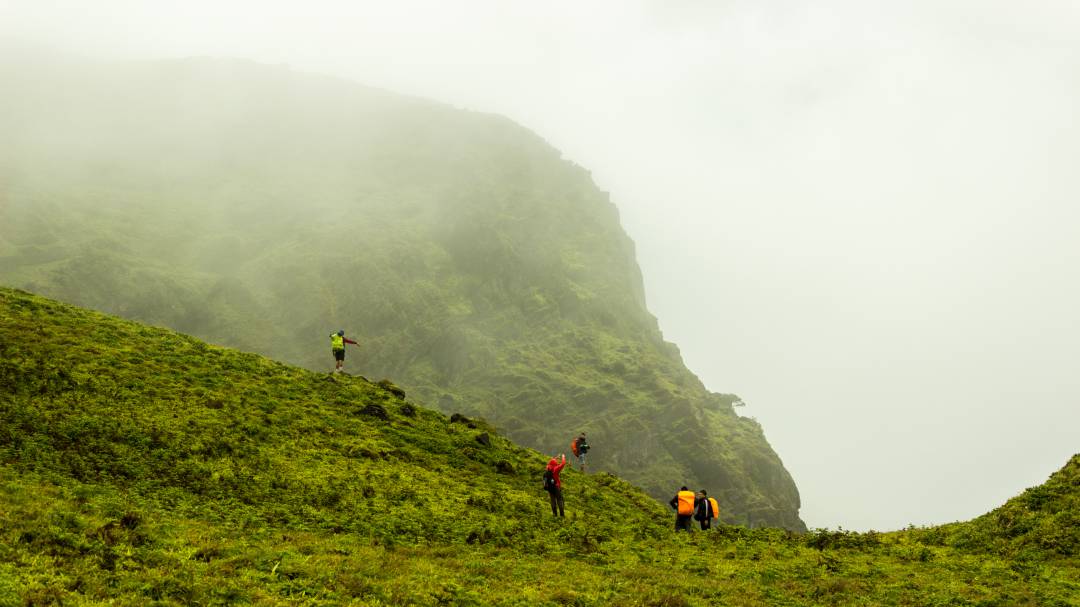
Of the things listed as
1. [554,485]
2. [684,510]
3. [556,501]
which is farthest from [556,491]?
[684,510]

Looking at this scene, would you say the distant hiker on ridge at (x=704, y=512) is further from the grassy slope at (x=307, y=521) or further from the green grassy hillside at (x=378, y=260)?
the green grassy hillside at (x=378, y=260)

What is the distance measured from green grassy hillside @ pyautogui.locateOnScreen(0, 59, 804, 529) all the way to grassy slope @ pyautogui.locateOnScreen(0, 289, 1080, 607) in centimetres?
7448

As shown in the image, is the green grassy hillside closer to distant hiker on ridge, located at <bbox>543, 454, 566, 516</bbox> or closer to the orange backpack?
the orange backpack

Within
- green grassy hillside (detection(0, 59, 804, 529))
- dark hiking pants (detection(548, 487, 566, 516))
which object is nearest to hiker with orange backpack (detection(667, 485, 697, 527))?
dark hiking pants (detection(548, 487, 566, 516))

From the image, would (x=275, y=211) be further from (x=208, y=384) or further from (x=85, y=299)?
(x=208, y=384)

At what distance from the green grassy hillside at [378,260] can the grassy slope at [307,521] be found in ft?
244

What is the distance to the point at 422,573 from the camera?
18078mm

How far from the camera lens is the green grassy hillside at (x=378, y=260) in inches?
4240

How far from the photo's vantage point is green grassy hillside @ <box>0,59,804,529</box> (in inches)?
4240

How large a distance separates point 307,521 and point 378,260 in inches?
4598

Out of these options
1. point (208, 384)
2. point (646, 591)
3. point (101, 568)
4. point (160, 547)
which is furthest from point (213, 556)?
point (208, 384)

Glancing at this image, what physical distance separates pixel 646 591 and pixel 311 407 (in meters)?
21.3

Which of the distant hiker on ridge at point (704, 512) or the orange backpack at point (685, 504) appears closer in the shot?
the orange backpack at point (685, 504)

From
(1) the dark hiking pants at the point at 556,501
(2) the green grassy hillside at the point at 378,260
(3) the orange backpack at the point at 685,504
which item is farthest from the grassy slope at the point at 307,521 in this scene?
(2) the green grassy hillside at the point at 378,260
